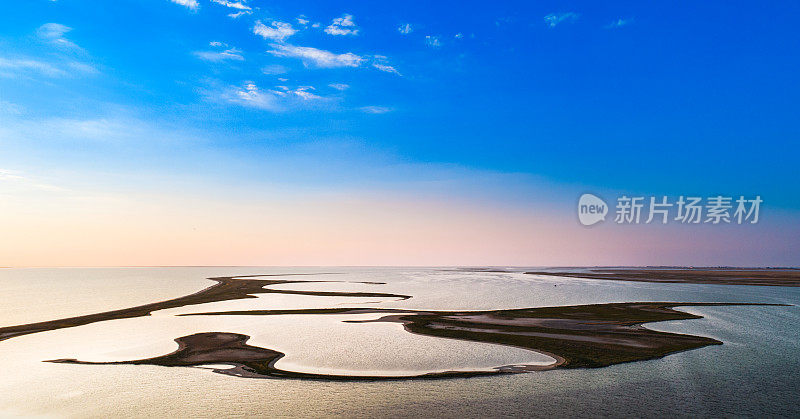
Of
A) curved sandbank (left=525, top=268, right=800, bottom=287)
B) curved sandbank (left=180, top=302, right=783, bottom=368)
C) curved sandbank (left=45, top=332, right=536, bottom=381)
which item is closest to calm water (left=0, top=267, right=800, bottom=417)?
curved sandbank (left=45, top=332, right=536, bottom=381)

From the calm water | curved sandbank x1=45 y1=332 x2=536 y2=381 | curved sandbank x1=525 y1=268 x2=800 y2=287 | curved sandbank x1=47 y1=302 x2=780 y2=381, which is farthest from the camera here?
curved sandbank x1=525 y1=268 x2=800 y2=287

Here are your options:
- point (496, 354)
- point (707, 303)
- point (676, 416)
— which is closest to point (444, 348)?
point (496, 354)

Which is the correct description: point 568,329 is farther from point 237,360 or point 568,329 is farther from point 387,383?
point 237,360

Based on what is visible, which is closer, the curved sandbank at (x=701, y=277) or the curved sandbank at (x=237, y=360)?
the curved sandbank at (x=237, y=360)

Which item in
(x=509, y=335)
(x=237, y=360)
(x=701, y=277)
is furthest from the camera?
(x=701, y=277)

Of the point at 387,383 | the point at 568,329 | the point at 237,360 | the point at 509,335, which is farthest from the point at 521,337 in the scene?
the point at 237,360

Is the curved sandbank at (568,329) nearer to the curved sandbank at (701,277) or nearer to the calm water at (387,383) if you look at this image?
the calm water at (387,383)

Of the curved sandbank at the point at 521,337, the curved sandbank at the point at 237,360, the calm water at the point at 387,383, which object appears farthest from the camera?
the curved sandbank at the point at 521,337

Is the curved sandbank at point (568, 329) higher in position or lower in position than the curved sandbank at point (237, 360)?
higher

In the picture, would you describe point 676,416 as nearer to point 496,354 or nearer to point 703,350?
point 496,354

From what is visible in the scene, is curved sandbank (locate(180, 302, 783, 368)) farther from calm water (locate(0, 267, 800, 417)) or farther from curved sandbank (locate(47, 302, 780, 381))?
calm water (locate(0, 267, 800, 417))

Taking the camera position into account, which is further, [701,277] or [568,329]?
[701,277]

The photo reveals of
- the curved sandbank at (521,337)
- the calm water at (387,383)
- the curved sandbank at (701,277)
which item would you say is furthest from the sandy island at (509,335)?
the curved sandbank at (701,277)
